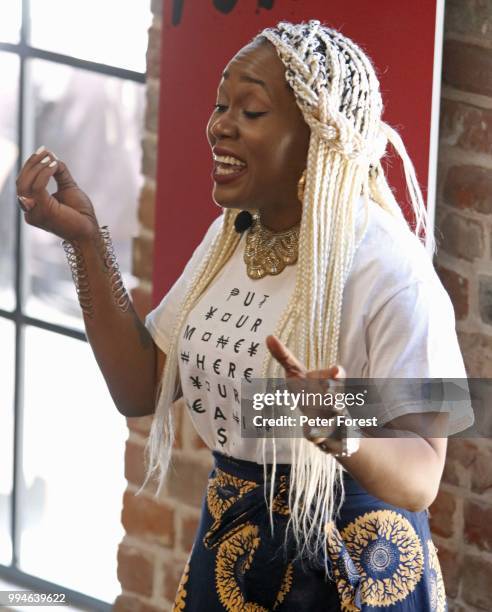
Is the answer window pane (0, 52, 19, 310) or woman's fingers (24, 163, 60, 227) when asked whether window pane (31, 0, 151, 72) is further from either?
woman's fingers (24, 163, 60, 227)

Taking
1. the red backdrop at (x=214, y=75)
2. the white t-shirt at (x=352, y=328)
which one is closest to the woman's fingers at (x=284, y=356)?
the white t-shirt at (x=352, y=328)

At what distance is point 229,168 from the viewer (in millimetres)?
1830

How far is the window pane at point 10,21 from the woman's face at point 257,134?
125 cm

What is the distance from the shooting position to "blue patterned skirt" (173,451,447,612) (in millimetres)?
1827

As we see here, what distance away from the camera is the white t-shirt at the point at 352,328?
1.70 m

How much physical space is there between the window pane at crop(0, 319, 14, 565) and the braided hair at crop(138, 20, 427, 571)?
1.43 m

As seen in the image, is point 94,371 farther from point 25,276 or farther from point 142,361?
point 142,361

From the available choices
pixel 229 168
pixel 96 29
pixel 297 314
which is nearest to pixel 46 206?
pixel 229 168

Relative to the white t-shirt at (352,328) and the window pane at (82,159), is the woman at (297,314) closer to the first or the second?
the white t-shirt at (352,328)

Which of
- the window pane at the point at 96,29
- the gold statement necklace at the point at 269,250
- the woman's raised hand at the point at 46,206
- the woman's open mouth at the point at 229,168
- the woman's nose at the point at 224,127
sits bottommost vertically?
the gold statement necklace at the point at 269,250

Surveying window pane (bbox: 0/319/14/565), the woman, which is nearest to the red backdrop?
the woman

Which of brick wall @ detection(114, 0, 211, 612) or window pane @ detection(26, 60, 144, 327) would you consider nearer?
brick wall @ detection(114, 0, 211, 612)

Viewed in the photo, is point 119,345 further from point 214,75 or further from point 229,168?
point 214,75

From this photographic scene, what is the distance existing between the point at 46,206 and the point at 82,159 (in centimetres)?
118
